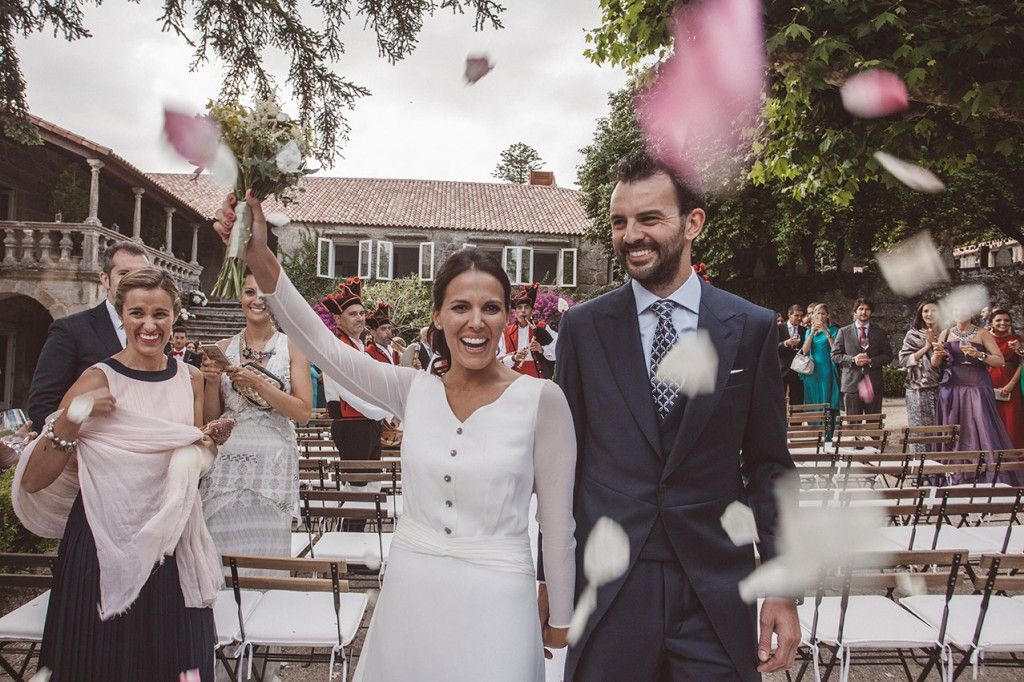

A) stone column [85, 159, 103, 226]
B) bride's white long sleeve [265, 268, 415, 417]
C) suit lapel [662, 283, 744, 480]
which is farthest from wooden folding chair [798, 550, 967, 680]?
stone column [85, 159, 103, 226]

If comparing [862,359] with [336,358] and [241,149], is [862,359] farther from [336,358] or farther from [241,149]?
[241,149]

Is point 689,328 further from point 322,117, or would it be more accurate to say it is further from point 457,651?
point 322,117

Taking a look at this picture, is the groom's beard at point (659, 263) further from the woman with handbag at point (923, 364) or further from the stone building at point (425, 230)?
the stone building at point (425, 230)

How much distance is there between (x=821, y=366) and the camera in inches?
411

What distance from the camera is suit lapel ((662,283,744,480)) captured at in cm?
180

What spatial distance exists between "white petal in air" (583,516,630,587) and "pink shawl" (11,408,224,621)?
1.64 m

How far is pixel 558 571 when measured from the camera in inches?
75.1

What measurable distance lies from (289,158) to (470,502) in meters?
1.09

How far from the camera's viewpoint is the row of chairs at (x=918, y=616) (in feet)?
9.20

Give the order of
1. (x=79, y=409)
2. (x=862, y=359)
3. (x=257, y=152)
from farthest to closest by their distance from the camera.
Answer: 1. (x=862, y=359)
2. (x=79, y=409)
3. (x=257, y=152)

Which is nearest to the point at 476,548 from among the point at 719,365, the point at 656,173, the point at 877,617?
the point at 719,365

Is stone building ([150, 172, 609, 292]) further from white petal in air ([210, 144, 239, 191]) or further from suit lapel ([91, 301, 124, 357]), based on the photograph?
white petal in air ([210, 144, 239, 191])

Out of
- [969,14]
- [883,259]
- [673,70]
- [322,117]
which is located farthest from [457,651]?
[883,259]

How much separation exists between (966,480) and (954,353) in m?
1.35
